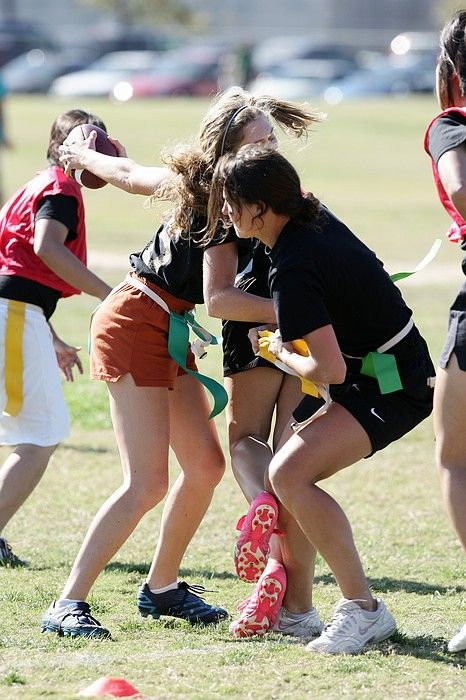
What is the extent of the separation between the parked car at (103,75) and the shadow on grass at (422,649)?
126 ft

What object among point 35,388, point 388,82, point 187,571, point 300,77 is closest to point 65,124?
point 35,388

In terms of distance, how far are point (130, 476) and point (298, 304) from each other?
1033 millimetres

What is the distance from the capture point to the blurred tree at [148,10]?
6244cm

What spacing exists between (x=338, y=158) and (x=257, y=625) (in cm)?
2614

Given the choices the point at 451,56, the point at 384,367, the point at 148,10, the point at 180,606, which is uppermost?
the point at 148,10

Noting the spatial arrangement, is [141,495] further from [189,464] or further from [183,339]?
[183,339]

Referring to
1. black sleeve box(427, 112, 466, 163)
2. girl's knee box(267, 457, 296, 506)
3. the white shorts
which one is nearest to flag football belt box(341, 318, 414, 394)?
girl's knee box(267, 457, 296, 506)

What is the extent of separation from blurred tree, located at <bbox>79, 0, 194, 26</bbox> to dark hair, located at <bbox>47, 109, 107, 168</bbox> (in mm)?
58843

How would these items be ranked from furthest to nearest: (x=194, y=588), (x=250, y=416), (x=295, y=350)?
1. (x=194, y=588)
2. (x=250, y=416)
3. (x=295, y=350)

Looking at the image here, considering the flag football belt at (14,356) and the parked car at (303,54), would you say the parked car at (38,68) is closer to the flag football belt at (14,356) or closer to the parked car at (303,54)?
the parked car at (303,54)

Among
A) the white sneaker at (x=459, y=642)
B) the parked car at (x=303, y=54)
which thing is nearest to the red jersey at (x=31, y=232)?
the white sneaker at (x=459, y=642)

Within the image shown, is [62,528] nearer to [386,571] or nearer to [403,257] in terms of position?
[386,571]

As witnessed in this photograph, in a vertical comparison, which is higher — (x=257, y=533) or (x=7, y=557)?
(x=257, y=533)

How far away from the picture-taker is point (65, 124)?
17.5 ft
